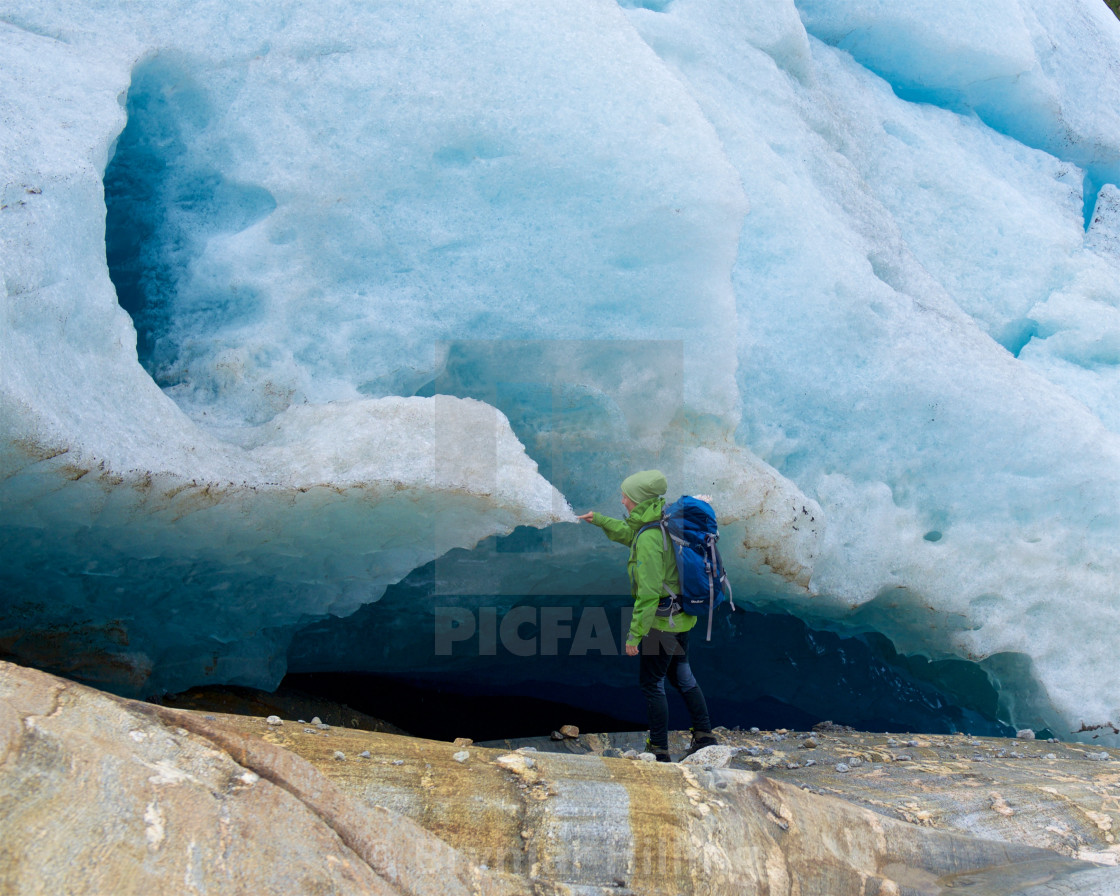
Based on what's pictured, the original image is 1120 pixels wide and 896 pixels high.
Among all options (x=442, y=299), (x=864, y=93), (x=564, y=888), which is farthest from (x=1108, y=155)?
(x=564, y=888)

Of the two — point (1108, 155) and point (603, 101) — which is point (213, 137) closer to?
point (603, 101)

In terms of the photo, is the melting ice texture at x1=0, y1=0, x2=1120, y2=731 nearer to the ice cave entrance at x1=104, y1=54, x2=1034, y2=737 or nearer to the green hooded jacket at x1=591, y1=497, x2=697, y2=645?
the ice cave entrance at x1=104, y1=54, x2=1034, y2=737

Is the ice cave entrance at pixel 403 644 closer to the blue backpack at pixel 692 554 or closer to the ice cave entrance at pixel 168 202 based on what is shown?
the ice cave entrance at pixel 168 202

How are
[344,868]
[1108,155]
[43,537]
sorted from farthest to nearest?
[1108,155] < [43,537] < [344,868]

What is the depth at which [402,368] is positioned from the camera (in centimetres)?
445

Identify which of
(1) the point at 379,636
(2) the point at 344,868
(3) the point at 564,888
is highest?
(2) the point at 344,868

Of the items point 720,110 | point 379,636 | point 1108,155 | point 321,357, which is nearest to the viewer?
point 321,357

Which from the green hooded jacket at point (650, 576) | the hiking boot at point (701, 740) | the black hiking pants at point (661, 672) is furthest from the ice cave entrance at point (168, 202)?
the hiking boot at point (701, 740)

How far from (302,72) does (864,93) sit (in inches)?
161

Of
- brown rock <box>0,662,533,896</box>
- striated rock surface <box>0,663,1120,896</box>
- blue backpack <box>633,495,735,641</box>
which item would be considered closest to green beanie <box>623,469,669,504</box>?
blue backpack <box>633,495,735,641</box>

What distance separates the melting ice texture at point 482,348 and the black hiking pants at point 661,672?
2.53 feet

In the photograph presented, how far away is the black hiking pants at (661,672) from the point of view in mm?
4031
